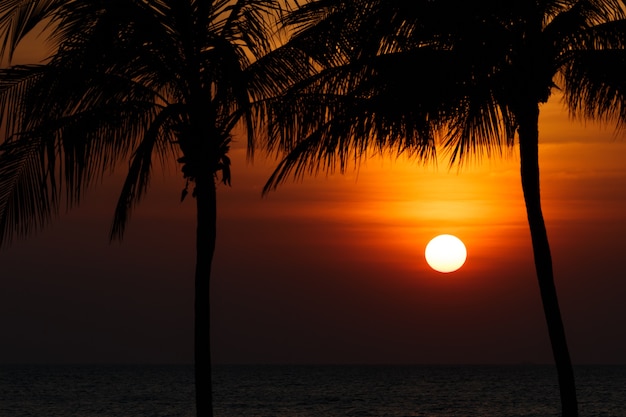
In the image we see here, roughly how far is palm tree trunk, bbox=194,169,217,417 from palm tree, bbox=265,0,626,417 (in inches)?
34.1

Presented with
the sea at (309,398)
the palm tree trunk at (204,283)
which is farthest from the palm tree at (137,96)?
the sea at (309,398)

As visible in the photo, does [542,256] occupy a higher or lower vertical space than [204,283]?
higher

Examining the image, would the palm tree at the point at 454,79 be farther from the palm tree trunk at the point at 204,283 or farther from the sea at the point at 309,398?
the sea at the point at 309,398

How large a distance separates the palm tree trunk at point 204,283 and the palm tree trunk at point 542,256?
169 inches

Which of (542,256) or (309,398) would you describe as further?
(309,398)

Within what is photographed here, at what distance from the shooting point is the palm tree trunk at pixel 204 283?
44.4ft

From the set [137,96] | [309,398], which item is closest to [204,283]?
[137,96]

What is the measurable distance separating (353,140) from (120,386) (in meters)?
94.3

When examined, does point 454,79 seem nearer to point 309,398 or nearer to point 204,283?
point 204,283

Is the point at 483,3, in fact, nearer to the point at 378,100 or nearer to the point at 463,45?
the point at 463,45

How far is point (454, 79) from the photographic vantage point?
43.1 ft

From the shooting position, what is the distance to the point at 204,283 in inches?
546

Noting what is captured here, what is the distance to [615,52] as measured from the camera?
1291 cm

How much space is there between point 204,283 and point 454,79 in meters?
4.35
